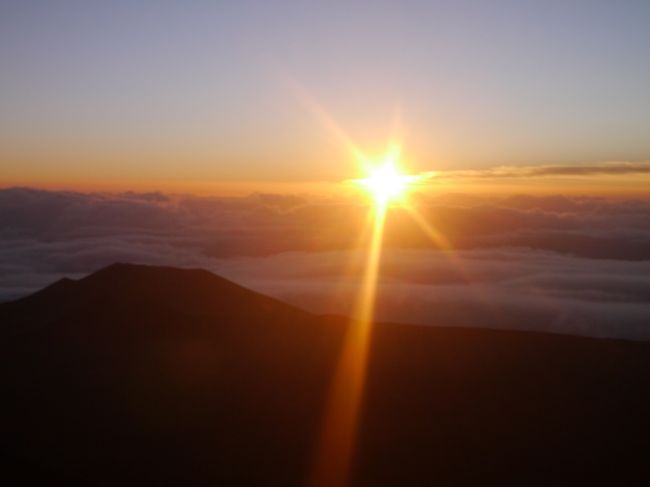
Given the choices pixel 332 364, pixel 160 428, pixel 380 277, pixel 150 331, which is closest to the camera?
pixel 160 428

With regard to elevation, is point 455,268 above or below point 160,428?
above

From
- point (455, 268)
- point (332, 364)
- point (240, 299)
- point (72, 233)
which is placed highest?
point (72, 233)

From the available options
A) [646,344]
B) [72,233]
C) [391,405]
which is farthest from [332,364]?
[72,233]

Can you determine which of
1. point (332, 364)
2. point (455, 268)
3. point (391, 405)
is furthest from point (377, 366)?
point (455, 268)

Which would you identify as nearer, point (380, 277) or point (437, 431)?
point (437, 431)

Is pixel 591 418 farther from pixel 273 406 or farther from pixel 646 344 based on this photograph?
pixel 646 344

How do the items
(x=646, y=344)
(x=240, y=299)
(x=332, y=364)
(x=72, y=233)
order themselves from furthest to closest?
(x=72, y=233), (x=240, y=299), (x=646, y=344), (x=332, y=364)
